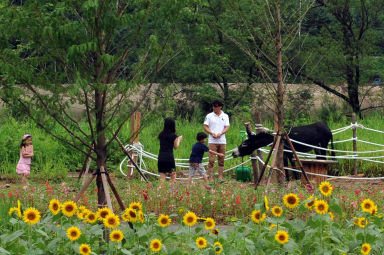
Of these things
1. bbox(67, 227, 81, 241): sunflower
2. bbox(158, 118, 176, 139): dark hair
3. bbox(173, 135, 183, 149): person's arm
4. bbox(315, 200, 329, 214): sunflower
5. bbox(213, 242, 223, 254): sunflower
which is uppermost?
bbox(158, 118, 176, 139): dark hair

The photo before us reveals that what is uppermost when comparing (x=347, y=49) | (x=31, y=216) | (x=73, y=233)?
(x=347, y=49)

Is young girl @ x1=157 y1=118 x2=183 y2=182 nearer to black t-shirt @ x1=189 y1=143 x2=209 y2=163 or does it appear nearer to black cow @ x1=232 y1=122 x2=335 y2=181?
black t-shirt @ x1=189 y1=143 x2=209 y2=163

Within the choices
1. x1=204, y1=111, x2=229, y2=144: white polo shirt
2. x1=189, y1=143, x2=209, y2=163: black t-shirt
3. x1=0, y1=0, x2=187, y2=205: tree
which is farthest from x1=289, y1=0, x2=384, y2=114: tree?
x1=0, y1=0, x2=187, y2=205: tree

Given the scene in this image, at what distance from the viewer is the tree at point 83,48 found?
6.27 meters

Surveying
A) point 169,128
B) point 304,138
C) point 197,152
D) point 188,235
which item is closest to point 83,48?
point 188,235

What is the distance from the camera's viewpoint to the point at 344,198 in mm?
9250

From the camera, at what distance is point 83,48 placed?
6.05 m

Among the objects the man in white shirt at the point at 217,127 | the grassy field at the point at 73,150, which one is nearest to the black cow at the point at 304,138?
the man in white shirt at the point at 217,127

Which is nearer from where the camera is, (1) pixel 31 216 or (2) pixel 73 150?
(1) pixel 31 216

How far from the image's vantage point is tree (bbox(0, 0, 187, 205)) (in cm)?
627

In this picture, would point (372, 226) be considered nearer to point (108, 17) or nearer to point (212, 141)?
point (108, 17)

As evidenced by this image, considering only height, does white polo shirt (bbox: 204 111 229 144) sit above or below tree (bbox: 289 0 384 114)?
below

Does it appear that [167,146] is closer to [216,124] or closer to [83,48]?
[216,124]

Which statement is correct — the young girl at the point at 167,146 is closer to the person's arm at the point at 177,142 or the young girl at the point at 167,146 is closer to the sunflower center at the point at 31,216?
the person's arm at the point at 177,142
